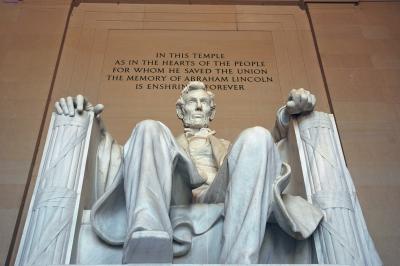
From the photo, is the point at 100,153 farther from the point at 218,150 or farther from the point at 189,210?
the point at 189,210

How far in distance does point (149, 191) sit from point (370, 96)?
4668 millimetres

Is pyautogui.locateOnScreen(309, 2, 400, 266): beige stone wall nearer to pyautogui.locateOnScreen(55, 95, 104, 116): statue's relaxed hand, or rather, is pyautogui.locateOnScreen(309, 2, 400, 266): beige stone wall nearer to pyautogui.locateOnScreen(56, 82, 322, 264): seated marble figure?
pyautogui.locateOnScreen(56, 82, 322, 264): seated marble figure

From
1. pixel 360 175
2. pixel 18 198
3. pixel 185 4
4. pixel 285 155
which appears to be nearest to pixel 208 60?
pixel 185 4

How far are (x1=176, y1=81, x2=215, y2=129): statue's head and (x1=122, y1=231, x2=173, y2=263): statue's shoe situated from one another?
2.17 m

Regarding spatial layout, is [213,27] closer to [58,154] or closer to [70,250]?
[58,154]

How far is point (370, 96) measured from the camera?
7.12 meters

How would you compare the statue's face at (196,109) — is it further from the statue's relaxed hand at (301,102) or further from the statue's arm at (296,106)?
the statue's relaxed hand at (301,102)

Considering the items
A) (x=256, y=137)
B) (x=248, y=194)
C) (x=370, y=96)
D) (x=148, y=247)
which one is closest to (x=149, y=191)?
(x=148, y=247)

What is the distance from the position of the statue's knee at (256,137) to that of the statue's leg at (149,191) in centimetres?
41

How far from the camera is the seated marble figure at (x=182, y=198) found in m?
2.91

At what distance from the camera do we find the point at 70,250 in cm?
338

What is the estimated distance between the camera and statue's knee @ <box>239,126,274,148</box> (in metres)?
3.42

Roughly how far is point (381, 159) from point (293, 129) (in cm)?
262

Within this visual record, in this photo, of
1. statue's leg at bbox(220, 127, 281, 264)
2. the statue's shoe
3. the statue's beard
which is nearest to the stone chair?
statue's leg at bbox(220, 127, 281, 264)
